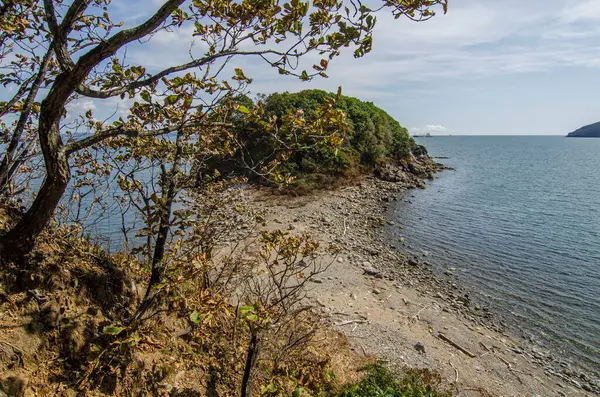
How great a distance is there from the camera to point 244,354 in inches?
278

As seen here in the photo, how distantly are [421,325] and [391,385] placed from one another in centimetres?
526

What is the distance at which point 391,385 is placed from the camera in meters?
8.16

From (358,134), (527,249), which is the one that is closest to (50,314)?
(527,249)

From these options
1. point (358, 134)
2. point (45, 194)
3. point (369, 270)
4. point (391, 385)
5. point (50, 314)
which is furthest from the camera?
point (358, 134)

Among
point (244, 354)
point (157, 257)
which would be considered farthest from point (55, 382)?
point (244, 354)

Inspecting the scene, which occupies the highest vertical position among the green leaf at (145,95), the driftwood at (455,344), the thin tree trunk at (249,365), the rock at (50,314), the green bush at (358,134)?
the green bush at (358,134)

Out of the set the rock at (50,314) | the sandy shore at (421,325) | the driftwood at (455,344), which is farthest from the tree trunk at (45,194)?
the driftwood at (455,344)

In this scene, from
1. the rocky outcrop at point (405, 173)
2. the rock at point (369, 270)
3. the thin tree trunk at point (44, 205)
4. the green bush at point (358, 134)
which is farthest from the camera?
the rocky outcrop at point (405, 173)

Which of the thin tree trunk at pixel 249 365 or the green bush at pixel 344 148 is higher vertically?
the green bush at pixel 344 148

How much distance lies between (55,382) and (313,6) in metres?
5.71

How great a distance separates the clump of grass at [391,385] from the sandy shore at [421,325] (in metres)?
0.65

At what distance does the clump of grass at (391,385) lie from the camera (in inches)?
297

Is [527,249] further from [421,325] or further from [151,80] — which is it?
[151,80]

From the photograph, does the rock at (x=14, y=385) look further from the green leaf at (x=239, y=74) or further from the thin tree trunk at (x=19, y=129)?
the green leaf at (x=239, y=74)
